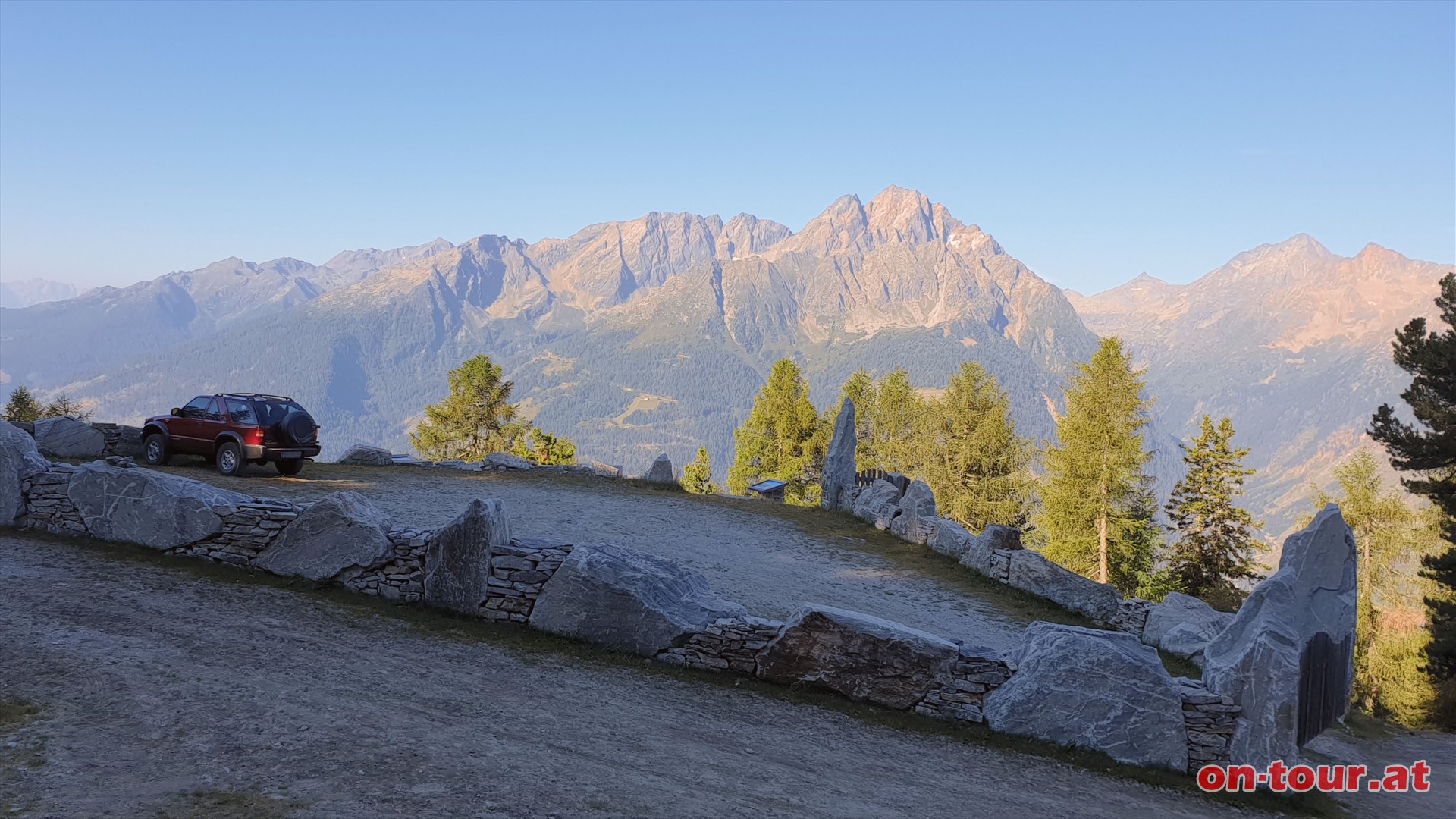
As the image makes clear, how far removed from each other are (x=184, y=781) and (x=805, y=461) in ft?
199

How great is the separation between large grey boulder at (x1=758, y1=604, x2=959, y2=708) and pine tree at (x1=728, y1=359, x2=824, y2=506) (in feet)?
176

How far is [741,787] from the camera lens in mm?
8688

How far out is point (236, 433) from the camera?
75.1 feet

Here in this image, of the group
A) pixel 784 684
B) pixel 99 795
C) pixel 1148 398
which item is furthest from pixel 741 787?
pixel 1148 398

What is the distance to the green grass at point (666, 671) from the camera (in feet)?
35.7

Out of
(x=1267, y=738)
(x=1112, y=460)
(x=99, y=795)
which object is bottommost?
(x=99, y=795)

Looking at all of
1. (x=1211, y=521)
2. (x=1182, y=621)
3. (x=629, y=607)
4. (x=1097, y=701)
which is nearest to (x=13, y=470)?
(x=629, y=607)

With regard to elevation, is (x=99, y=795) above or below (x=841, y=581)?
below

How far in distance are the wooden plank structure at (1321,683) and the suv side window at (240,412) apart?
77.8 feet

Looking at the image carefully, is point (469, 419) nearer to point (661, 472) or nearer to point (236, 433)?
point (661, 472)

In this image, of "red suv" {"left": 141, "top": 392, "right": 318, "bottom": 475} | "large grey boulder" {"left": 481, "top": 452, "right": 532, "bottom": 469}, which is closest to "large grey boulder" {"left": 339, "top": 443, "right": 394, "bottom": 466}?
"large grey boulder" {"left": 481, "top": 452, "right": 532, "bottom": 469}

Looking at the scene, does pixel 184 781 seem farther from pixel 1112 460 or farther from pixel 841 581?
pixel 1112 460

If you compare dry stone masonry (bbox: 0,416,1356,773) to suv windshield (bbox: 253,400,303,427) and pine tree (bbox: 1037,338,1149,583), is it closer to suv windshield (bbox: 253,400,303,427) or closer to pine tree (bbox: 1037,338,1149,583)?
suv windshield (bbox: 253,400,303,427)

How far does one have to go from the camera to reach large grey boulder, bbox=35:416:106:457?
Answer: 79.2ft
